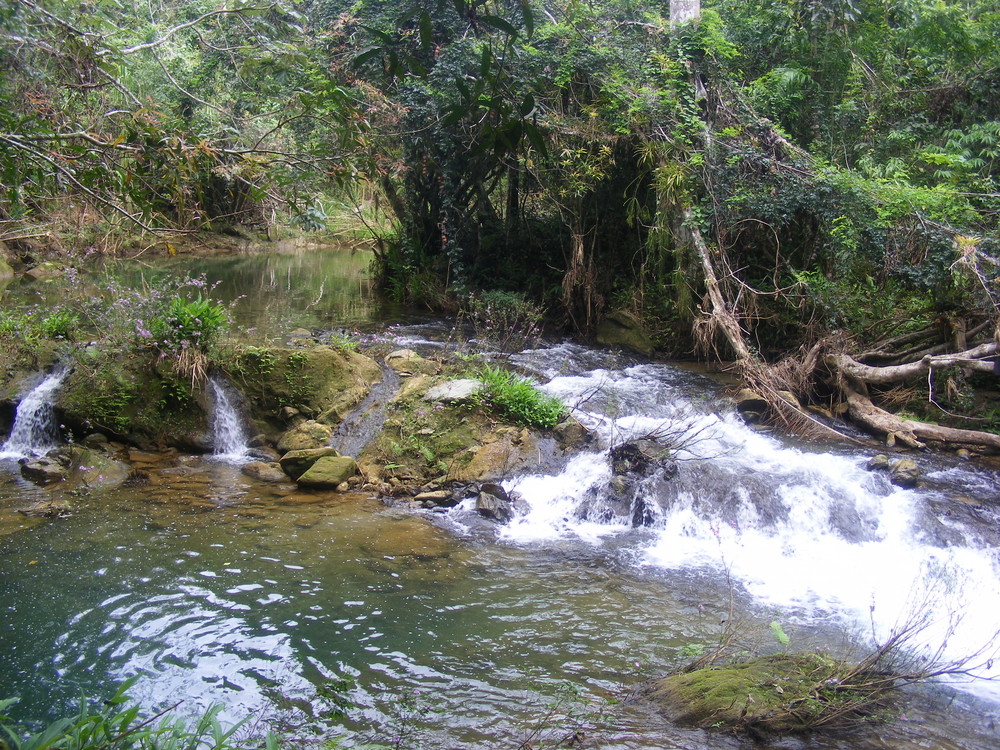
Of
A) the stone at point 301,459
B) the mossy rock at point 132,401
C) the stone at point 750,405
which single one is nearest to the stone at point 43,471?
the mossy rock at point 132,401

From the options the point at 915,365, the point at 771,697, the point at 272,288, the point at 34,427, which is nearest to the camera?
the point at 771,697

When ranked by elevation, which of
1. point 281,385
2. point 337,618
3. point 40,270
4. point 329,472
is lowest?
point 337,618

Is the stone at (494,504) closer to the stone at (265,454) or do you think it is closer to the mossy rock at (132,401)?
the stone at (265,454)

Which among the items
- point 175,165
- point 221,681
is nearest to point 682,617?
point 221,681

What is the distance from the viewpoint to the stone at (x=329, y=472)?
8.17m

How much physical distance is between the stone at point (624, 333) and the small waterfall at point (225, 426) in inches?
255

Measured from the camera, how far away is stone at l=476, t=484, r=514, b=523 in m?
7.70

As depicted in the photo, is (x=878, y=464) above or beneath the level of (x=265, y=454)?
above

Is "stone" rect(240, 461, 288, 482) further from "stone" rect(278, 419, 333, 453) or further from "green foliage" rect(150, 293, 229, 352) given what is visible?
"green foliage" rect(150, 293, 229, 352)

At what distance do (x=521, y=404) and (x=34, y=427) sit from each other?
5.88 meters

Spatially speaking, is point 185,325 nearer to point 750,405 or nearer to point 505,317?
point 505,317

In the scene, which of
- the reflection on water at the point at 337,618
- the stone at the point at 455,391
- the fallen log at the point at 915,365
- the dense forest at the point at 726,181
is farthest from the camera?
the dense forest at the point at 726,181

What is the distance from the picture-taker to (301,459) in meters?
8.40

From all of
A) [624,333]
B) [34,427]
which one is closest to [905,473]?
[624,333]
